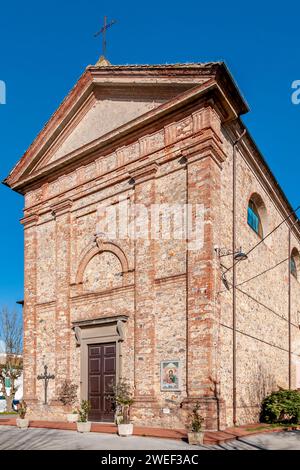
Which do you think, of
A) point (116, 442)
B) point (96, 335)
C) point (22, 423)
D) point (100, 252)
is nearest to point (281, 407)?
point (96, 335)

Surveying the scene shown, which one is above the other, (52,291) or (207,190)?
(207,190)

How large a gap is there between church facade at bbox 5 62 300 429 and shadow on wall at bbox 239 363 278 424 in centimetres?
7

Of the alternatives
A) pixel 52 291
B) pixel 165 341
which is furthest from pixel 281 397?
pixel 52 291

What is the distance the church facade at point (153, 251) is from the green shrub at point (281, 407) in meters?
0.37

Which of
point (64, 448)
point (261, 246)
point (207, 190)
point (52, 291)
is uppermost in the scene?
point (207, 190)

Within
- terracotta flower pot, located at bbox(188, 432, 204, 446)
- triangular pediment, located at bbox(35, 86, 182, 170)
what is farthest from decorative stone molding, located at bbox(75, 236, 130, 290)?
terracotta flower pot, located at bbox(188, 432, 204, 446)

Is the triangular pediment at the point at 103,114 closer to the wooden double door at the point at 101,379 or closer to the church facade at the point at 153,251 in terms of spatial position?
the church facade at the point at 153,251

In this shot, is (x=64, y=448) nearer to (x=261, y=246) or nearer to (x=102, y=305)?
(x=102, y=305)

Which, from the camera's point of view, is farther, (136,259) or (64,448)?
(136,259)

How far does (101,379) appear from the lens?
53.4 ft

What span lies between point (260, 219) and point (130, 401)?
9.63 m

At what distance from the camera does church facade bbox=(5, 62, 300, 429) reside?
46.6 feet

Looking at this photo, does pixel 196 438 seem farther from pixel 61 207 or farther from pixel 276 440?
pixel 61 207
